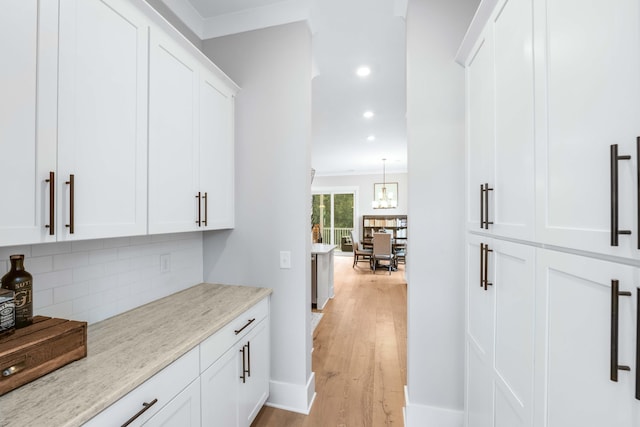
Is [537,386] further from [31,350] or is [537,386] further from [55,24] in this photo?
[55,24]

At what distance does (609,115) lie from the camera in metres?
0.58

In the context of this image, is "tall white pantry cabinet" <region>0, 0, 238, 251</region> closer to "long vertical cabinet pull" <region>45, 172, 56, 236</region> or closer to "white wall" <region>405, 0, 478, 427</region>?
"long vertical cabinet pull" <region>45, 172, 56, 236</region>

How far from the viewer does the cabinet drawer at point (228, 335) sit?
4.04 ft

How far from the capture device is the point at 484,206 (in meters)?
1.24

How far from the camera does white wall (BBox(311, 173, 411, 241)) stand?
8.84 metres

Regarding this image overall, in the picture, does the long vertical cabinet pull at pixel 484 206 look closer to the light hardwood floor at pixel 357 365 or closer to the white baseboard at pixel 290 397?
the light hardwood floor at pixel 357 365

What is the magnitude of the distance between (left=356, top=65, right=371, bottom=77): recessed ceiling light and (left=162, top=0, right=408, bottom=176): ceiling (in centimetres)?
5

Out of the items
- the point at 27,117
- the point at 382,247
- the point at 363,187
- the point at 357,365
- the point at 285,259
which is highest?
the point at 363,187

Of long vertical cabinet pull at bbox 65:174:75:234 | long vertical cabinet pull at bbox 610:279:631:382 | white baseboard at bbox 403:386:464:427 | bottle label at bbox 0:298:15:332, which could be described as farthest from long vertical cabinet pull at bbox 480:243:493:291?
bottle label at bbox 0:298:15:332

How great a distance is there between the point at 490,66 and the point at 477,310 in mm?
1172

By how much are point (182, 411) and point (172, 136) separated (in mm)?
1296

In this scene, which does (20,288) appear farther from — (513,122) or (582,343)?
(513,122)

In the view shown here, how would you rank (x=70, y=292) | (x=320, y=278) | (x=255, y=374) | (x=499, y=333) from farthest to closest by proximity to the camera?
(x=320, y=278)
(x=255, y=374)
(x=70, y=292)
(x=499, y=333)

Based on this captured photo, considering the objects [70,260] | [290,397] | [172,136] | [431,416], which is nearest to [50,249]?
[70,260]
